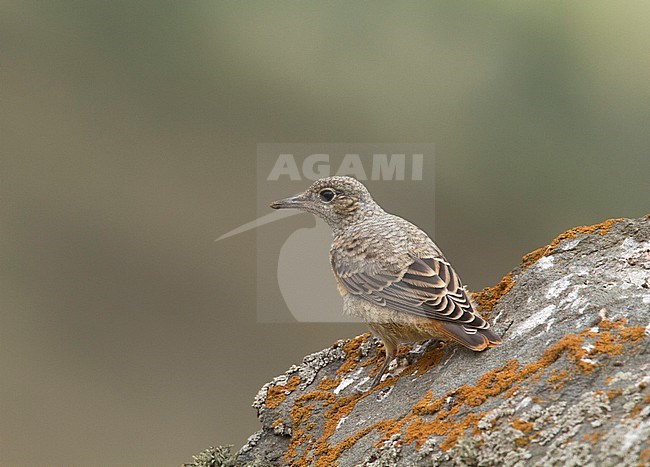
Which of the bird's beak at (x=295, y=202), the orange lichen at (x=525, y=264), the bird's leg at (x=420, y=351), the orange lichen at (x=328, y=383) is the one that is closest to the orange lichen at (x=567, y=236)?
the orange lichen at (x=525, y=264)

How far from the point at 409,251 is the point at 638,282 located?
4.90 ft

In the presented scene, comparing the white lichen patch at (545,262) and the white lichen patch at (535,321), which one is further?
the white lichen patch at (545,262)

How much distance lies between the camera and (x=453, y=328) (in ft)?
14.4

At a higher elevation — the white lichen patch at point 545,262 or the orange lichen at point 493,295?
the white lichen patch at point 545,262

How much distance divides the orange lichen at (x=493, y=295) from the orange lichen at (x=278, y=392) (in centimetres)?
145

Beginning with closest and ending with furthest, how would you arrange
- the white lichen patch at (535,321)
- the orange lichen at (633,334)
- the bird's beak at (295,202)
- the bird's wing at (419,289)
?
1. the orange lichen at (633,334)
2. the white lichen patch at (535,321)
3. the bird's wing at (419,289)
4. the bird's beak at (295,202)

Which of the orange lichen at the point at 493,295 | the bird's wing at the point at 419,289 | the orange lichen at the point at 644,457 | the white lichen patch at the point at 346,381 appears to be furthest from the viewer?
the white lichen patch at the point at 346,381

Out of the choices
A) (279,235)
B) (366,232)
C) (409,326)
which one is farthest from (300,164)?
(409,326)

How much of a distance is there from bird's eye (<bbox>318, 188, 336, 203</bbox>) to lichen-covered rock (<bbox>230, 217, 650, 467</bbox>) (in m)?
1.15

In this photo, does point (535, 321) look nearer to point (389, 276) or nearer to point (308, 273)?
point (389, 276)

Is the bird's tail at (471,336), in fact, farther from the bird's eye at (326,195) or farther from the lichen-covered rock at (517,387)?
the bird's eye at (326,195)

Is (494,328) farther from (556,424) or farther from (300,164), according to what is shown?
(300,164)

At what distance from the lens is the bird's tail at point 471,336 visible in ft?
14.2

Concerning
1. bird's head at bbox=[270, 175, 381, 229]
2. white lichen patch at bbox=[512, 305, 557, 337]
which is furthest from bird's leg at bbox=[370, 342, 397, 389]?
bird's head at bbox=[270, 175, 381, 229]
